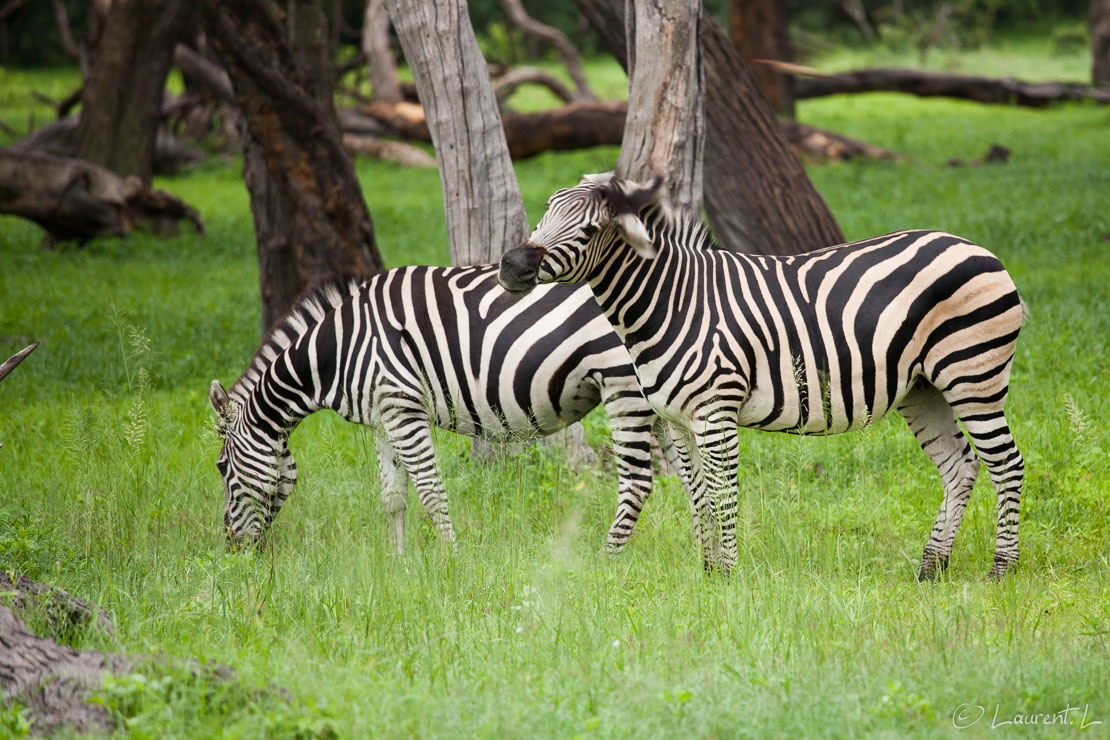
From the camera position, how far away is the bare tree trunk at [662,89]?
6.70 metres

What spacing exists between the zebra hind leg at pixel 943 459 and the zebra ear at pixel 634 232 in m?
1.65

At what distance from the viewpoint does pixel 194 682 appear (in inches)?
137

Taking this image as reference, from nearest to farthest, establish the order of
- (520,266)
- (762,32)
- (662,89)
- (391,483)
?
Result: 1. (520,266)
2. (391,483)
3. (662,89)
4. (762,32)

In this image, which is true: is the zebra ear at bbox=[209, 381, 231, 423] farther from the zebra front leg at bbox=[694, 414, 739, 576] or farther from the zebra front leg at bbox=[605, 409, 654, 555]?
the zebra front leg at bbox=[694, 414, 739, 576]

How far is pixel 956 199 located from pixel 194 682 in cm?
1346

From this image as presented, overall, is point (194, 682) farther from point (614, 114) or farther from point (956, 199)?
point (614, 114)

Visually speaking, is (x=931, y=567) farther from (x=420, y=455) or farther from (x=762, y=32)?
(x=762, y=32)

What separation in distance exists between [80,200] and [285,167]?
6662 millimetres

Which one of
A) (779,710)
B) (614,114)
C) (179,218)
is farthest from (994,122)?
(779,710)

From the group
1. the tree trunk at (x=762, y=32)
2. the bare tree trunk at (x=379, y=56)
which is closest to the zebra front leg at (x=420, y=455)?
the tree trunk at (x=762, y=32)

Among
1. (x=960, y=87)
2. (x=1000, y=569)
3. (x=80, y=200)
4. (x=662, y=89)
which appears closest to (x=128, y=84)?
(x=80, y=200)

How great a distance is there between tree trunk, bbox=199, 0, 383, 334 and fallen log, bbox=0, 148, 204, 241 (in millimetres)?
5614

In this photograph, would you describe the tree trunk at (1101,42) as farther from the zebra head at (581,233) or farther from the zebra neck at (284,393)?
the zebra neck at (284,393)

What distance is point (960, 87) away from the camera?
2189 cm
